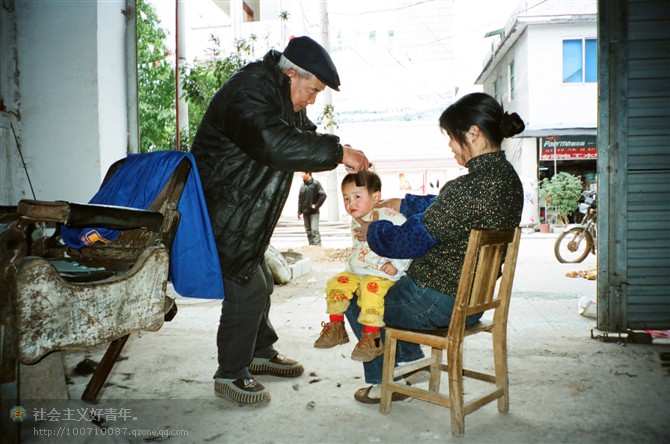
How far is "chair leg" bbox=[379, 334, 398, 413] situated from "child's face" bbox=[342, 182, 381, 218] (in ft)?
2.42

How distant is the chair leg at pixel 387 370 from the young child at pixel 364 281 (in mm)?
74

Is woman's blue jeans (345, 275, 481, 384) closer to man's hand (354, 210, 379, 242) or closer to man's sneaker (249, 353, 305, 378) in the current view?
man's hand (354, 210, 379, 242)

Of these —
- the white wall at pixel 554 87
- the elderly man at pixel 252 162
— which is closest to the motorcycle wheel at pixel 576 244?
the elderly man at pixel 252 162

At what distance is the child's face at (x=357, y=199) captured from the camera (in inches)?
108

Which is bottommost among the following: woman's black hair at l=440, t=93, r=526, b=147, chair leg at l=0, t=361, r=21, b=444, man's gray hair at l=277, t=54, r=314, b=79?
chair leg at l=0, t=361, r=21, b=444

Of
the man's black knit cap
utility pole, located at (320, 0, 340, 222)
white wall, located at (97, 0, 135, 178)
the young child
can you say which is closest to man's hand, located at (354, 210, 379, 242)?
the young child

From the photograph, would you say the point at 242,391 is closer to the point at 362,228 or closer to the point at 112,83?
the point at 362,228

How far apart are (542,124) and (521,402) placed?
15.7m

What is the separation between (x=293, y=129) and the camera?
2.42 meters

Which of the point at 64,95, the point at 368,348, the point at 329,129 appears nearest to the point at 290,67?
the point at 368,348

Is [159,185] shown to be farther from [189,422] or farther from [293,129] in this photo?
[189,422]

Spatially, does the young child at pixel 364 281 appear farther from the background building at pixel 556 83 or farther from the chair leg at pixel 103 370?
the background building at pixel 556 83

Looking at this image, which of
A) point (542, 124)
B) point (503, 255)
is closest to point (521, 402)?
point (503, 255)

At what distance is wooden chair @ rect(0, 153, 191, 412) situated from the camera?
4.72 ft
